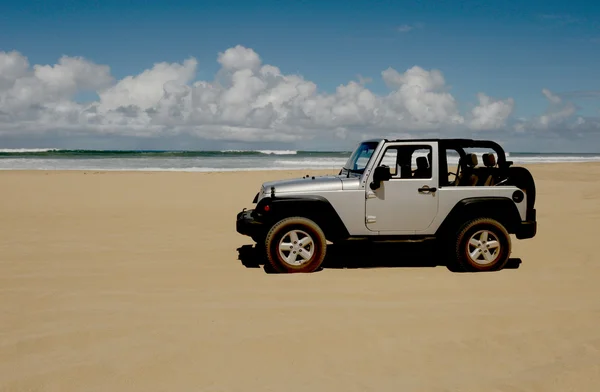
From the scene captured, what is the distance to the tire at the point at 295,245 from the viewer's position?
7.23 metres

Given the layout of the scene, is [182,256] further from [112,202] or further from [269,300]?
[112,202]

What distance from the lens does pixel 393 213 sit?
7.45m

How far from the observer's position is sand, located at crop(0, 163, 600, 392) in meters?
4.11

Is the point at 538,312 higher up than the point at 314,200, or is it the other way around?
the point at 314,200

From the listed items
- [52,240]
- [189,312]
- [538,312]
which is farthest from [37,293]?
[538,312]

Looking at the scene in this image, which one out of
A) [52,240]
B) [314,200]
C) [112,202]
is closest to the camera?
[314,200]

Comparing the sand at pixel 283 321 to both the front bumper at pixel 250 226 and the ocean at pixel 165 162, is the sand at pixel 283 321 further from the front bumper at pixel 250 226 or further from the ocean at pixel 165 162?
the ocean at pixel 165 162

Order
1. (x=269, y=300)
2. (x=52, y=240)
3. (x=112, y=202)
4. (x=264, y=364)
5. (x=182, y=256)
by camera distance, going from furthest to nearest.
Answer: (x=112, y=202), (x=52, y=240), (x=182, y=256), (x=269, y=300), (x=264, y=364)

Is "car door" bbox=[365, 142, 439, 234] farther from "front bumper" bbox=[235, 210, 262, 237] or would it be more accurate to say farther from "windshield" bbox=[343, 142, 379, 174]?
"front bumper" bbox=[235, 210, 262, 237]

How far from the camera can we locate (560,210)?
14602 mm

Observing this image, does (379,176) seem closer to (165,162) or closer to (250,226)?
(250,226)

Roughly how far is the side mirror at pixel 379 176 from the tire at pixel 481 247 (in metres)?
1.19

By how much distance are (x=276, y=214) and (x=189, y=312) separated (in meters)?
2.15

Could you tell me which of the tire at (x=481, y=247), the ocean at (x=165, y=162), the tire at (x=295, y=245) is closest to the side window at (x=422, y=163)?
the tire at (x=481, y=247)
